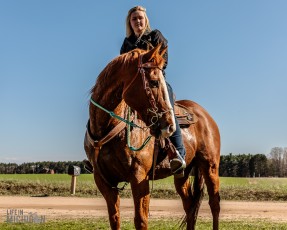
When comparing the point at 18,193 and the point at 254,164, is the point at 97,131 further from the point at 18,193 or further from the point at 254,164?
the point at 254,164

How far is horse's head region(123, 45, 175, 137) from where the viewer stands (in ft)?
15.7

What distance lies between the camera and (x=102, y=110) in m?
5.41

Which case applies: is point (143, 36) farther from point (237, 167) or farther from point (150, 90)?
point (237, 167)

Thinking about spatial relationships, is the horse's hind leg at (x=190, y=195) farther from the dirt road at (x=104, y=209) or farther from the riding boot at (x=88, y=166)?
the dirt road at (x=104, y=209)

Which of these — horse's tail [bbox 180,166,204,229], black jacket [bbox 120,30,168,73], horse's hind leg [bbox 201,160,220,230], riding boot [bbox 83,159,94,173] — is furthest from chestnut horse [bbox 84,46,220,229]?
horse's tail [bbox 180,166,204,229]

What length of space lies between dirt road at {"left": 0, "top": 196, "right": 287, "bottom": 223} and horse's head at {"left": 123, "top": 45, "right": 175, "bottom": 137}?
26.4 feet

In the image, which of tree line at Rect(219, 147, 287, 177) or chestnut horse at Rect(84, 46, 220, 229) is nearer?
chestnut horse at Rect(84, 46, 220, 229)

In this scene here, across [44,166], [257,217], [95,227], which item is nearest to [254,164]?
[44,166]

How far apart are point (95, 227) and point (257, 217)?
561 centimetres

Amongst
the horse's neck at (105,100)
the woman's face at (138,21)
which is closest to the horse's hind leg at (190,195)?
the horse's neck at (105,100)

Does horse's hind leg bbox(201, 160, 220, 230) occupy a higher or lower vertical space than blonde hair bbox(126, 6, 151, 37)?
lower

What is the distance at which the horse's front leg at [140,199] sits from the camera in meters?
5.14

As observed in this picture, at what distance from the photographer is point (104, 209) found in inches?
589

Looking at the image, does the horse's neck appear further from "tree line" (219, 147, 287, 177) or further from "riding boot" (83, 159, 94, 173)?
"tree line" (219, 147, 287, 177)
